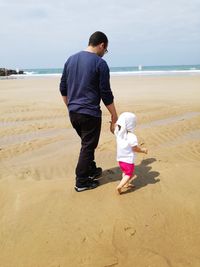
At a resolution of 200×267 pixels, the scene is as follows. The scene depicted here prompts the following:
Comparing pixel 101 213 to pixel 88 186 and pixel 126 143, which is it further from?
pixel 126 143

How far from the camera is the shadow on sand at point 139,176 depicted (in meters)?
4.30

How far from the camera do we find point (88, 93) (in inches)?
158

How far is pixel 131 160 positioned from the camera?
402cm

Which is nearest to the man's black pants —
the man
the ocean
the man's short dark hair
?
the man

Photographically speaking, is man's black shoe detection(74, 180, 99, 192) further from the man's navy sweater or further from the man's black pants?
the man's navy sweater

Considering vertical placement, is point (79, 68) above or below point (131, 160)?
above

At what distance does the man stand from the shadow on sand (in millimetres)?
370

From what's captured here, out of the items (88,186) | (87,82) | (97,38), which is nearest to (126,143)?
(88,186)

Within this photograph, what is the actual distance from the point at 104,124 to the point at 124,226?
5455mm

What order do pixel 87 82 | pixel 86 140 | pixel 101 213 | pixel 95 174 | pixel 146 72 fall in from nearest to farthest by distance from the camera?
pixel 101 213 → pixel 87 82 → pixel 86 140 → pixel 95 174 → pixel 146 72

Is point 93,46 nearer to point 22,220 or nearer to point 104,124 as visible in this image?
point 22,220

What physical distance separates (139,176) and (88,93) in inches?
54.8

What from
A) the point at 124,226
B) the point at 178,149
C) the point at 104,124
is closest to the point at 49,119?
the point at 104,124

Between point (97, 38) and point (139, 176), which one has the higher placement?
point (97, 38)
